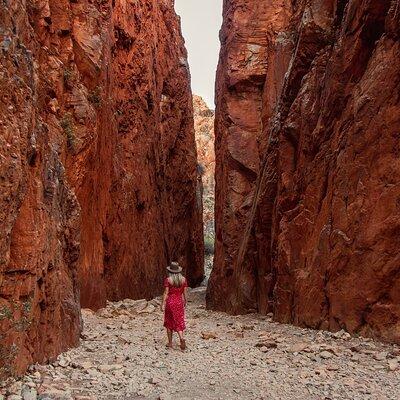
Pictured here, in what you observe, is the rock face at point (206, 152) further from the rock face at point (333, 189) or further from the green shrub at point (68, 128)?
the green shrub at point (68, 128)

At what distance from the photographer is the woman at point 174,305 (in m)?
9.11

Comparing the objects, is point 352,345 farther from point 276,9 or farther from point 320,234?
point 276,9

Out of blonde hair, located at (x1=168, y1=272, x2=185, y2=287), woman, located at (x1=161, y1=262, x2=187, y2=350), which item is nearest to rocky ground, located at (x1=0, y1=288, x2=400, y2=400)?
woman, located at (x1=161, y1=262, x2=187, y2=350)

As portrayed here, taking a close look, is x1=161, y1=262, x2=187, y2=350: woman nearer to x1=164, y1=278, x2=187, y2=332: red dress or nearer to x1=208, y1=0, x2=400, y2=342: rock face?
x1=164, y1=278, x2=187, y2=332: red dress

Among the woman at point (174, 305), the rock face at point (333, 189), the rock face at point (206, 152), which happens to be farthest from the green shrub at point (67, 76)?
the rock face at point (206, 152)

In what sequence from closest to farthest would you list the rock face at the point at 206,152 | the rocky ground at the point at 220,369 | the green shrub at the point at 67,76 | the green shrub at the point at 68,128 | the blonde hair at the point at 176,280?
the rocky ground at the point at 220,369
the blonde hair at the point at 176,280
the green shrub at the point at 68,128
the green shrub at the point at 67,76
the rock face at the point at 206,152

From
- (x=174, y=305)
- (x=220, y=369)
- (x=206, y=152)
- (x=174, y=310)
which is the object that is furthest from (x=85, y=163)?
(x=206, y=152)

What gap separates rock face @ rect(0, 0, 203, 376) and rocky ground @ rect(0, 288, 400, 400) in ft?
1.42

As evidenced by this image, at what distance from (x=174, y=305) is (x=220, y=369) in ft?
7.04

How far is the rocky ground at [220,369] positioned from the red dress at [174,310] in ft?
1.49

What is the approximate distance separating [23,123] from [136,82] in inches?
624

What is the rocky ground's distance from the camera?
5.97 m

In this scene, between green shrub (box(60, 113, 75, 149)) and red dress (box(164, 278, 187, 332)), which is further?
green shrub (box(60, 113, 75, 149))

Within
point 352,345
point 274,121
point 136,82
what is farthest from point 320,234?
point 136,82
